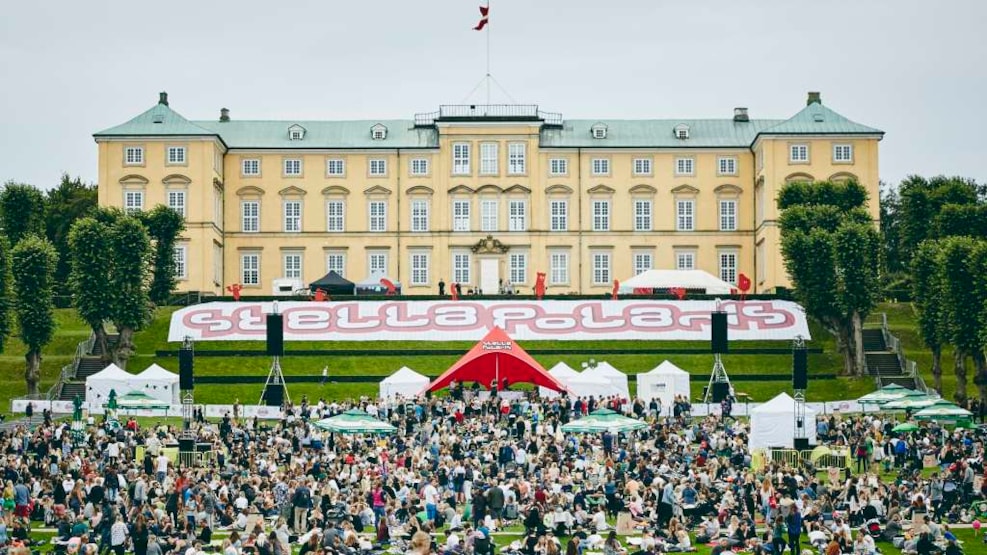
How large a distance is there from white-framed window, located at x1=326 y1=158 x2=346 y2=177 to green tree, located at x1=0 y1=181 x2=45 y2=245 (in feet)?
58.8

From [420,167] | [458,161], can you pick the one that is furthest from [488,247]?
[420,167]

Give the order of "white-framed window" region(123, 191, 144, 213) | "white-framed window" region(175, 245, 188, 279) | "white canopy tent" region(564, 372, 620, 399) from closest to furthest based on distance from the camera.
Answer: "white canopy tent" region(564, 372, 620, 399), "white-framed window" region(175, 245, 188, 279), "white-framed window" region(123, 191, 144, 213)

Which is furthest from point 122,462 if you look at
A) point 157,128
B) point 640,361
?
point 157,128

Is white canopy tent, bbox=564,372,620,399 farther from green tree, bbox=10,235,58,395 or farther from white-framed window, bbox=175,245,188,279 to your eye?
white-framed window, bbox=175,245,188,279

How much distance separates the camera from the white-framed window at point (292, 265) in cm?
9519

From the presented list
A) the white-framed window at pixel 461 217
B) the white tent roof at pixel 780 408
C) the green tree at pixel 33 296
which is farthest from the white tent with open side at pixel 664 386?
the white-framed window at pixel 461 217

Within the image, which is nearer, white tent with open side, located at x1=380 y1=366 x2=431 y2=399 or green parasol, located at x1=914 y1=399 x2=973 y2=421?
green parasol, located at x1=914 y1=399 x2=973 y2=421

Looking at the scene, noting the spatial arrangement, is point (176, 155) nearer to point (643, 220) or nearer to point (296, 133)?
point (296, 133)

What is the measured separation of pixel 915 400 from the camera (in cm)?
5044

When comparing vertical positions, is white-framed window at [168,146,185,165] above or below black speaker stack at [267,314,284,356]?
above

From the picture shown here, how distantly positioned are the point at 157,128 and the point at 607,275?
28249 millimetres

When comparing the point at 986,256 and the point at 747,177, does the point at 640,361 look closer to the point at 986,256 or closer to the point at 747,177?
the point at 986,256

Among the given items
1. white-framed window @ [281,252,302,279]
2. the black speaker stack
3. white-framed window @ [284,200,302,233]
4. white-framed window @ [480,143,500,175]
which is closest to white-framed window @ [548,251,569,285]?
white-framed window @ [480,143,500,175]

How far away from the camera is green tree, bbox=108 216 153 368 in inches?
2918
